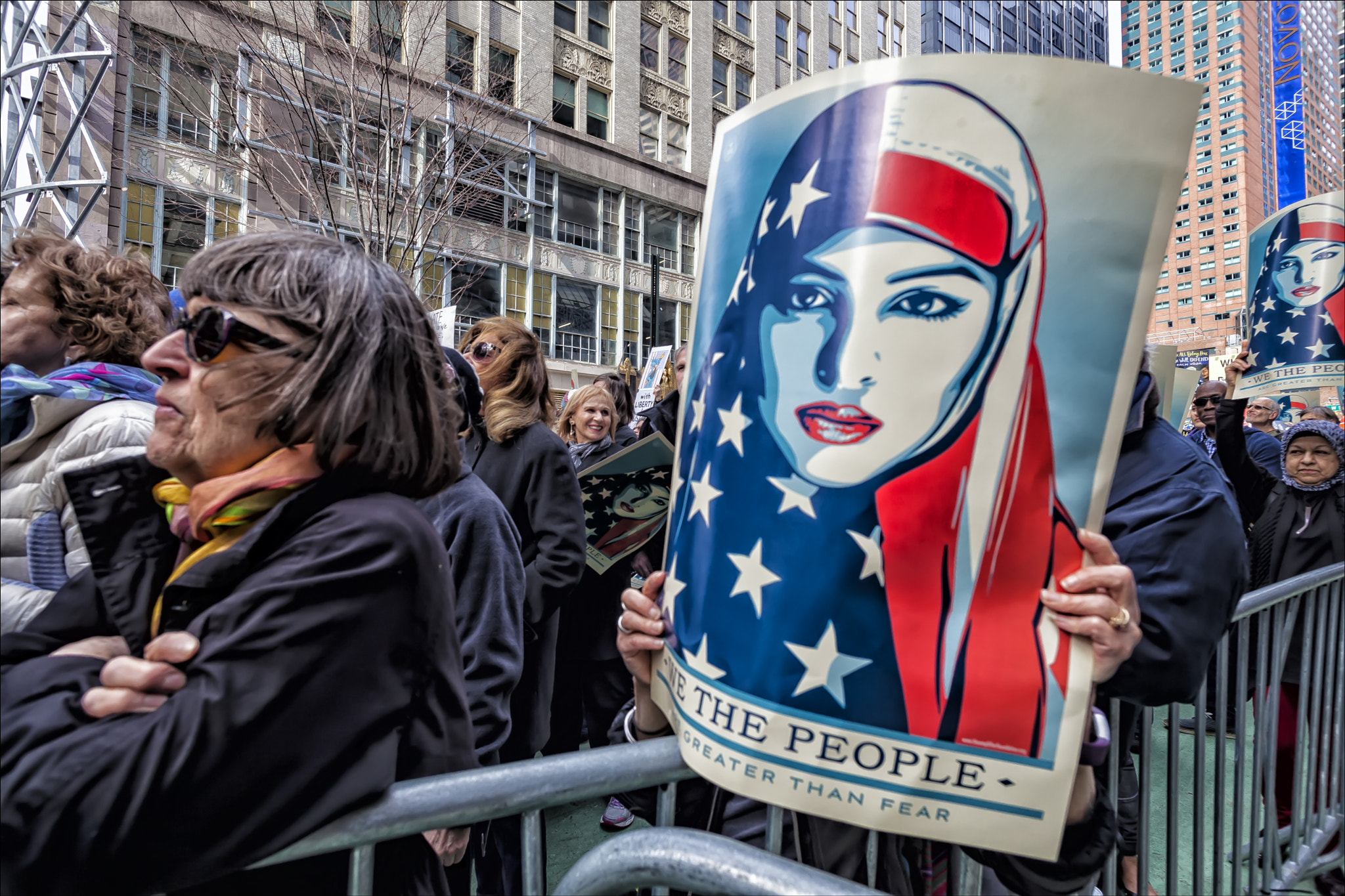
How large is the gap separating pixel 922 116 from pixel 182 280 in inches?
47.7

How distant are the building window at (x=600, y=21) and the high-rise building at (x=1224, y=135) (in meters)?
86.8

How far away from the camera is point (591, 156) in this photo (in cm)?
2353

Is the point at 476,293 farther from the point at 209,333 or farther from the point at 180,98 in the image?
the point at 209,333

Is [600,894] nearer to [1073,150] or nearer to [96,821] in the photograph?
[96,821]

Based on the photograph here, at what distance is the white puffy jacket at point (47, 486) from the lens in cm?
149

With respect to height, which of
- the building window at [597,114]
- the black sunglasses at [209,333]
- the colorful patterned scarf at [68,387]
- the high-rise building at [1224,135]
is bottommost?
the colorful patterned scarf at [68,387]

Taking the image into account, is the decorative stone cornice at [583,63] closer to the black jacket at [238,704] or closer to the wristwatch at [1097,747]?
the black jacket at [238,704]

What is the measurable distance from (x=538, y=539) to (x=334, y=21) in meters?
9.32

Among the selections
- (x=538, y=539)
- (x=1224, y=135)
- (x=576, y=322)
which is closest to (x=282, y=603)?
(x=538, y=539)

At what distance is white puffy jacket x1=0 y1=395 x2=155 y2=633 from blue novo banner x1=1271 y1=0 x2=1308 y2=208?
2614 inches

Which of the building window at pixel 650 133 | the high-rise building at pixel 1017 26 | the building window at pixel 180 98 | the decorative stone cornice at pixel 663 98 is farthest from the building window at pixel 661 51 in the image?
the building window at pixel 180 98

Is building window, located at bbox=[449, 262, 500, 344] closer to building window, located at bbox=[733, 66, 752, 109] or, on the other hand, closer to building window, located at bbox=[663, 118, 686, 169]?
building window, located at bbox=[663, 118, 686, 169]

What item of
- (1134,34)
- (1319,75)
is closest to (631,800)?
(1134,34)

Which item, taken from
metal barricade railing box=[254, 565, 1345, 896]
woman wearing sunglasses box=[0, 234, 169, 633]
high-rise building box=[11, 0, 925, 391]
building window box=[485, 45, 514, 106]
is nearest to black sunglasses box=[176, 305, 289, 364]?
woman wearing sunglasses box=[0, 234, 169, 633]
